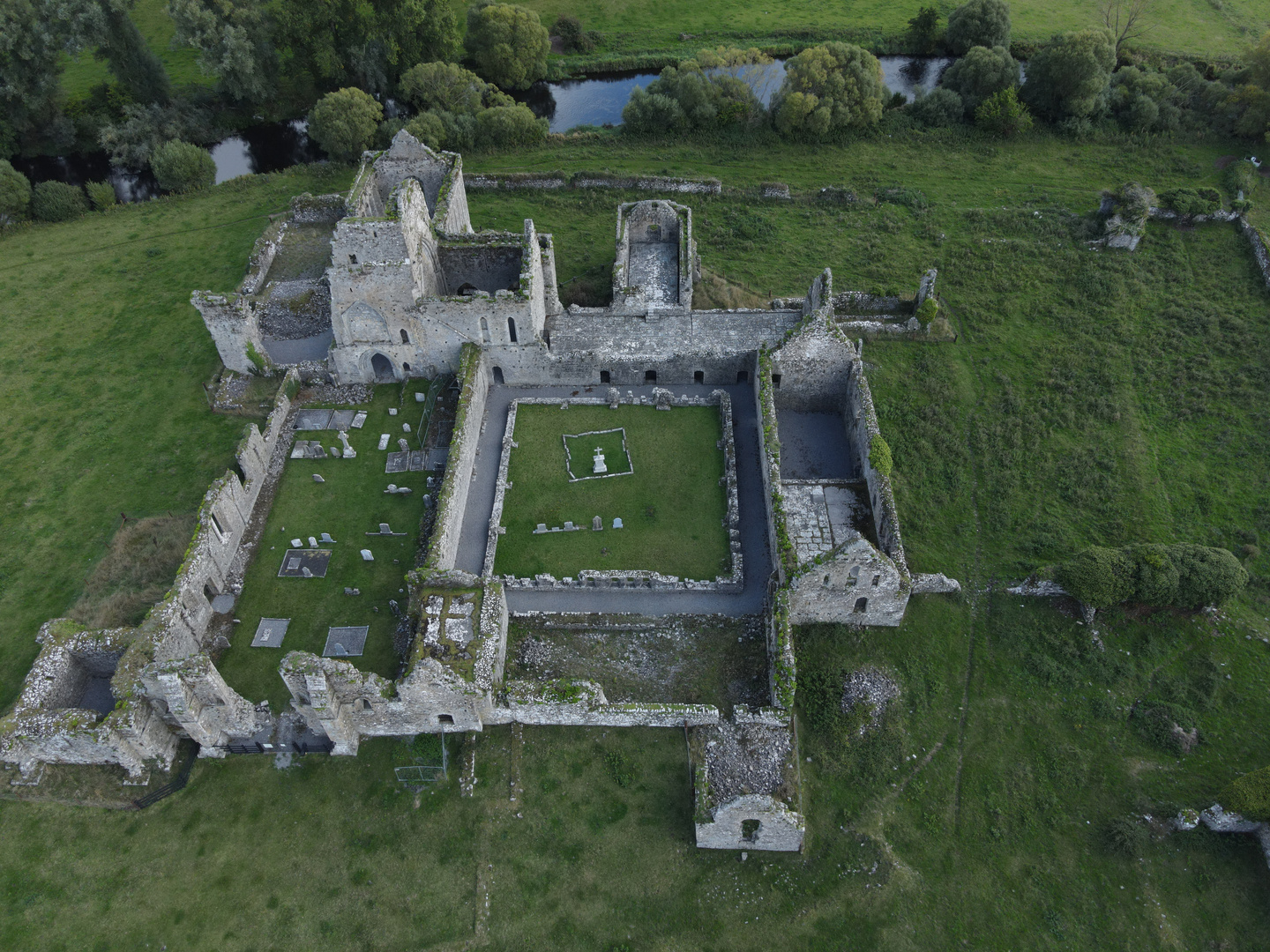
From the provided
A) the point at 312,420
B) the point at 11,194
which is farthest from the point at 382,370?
the point at 11,194

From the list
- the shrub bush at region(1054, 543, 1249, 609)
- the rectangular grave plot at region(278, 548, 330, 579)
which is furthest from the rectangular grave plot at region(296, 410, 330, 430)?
the shrub bush at region(1054, 543, 1249, 609)

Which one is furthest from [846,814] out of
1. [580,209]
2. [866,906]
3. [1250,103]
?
[1250,103]

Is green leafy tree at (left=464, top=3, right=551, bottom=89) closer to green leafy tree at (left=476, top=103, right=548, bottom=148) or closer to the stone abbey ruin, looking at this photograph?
green leafy tree at (left=476, top=103, right=548, bottom=148)

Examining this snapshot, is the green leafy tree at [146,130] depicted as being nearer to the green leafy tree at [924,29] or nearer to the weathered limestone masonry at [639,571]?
the weathered limestone masonry at [639,571]

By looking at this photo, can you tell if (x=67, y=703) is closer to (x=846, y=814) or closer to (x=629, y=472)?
(x=629, y=472)

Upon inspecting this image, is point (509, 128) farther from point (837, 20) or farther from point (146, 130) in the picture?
point (837, 20)

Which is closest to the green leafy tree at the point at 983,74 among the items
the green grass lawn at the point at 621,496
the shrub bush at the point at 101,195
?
the green grass lawn at the point at 621,496
